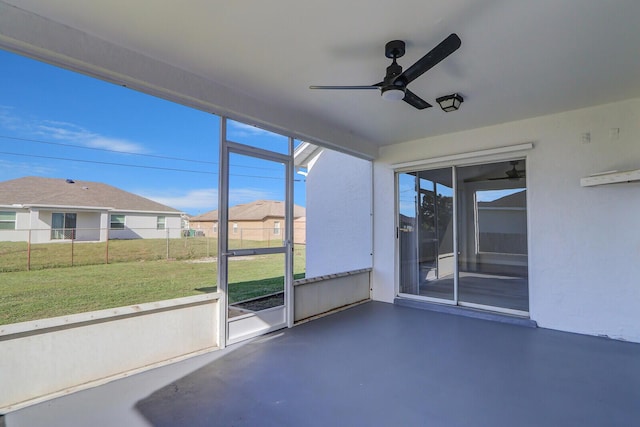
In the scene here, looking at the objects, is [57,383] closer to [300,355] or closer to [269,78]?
[300,355]

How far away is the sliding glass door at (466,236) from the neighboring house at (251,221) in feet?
7.51

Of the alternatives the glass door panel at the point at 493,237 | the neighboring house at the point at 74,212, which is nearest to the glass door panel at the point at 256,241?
the neighboring house at the point at 74,212

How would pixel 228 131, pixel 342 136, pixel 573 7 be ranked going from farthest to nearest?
pixel 342 136 < pixel 228 131 < pixel 573 7

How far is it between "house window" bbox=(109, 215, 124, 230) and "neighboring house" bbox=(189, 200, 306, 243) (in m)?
0.75

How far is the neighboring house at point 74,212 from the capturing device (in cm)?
264

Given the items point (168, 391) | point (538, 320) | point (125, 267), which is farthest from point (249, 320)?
point (538, 320)

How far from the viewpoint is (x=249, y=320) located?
3412mm

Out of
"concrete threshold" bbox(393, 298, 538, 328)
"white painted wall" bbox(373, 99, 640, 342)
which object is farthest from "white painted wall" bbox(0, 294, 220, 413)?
"white painted wall" bbox(373, 99, 640, 342)

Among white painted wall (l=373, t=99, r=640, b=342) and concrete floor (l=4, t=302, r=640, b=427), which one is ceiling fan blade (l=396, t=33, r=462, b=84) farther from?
white painted wall (l=373, t=99, r=640, b=342)

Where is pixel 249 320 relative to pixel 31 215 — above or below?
below

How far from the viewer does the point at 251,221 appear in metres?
3.50

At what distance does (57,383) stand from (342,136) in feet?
12.9

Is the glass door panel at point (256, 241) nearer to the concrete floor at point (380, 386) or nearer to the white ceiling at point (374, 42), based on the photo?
the concrete floor at point (380, 386)

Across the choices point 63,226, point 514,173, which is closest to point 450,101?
point 514,173
